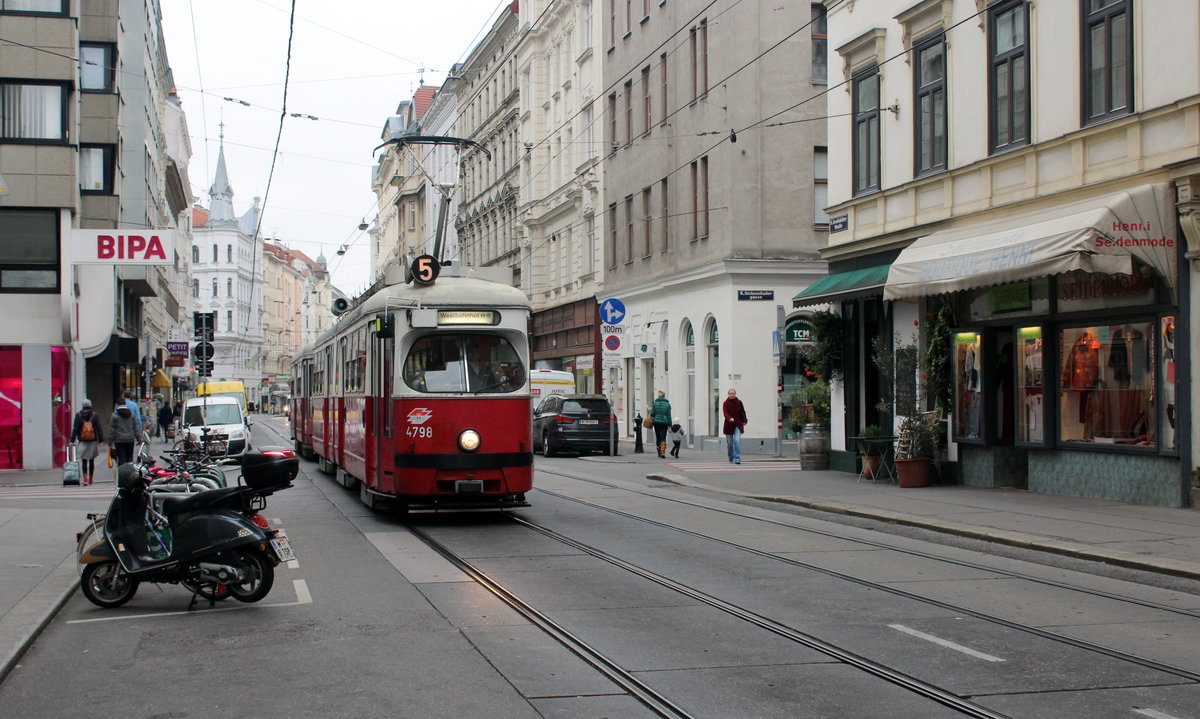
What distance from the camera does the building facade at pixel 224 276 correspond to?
126875 mm

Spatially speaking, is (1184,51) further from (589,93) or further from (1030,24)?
(589,93)

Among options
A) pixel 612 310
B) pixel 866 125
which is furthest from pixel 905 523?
pixel 612 310

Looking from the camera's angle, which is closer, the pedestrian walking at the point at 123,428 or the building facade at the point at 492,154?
the pedestrian walking at the point at 123,428

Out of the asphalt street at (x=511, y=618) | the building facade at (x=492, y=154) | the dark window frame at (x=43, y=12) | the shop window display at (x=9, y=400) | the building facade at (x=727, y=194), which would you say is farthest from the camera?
the building facade at (x=492, y=154)

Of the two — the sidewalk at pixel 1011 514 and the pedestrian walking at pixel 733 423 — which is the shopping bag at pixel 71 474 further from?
the pedestrian walking at pixel 733 423

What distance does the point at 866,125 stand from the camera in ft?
75.6

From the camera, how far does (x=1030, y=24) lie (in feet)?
59.5

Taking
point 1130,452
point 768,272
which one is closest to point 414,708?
point 1130,452

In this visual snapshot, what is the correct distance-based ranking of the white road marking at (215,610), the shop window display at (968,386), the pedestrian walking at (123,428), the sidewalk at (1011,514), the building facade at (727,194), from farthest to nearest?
the building facade at (727,194) < the pedestrian walking at (123,428) < the shop window display at (968,386) < the sidewalk at (1011,514) < the white road marking at (215,610)

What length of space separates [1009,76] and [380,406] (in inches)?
411

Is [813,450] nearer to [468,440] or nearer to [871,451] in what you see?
[871,451]

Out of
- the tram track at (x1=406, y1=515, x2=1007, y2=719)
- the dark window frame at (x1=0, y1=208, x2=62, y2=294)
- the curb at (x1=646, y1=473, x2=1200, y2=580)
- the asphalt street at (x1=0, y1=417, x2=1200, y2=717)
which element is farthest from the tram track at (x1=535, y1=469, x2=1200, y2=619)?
the dark window frame at (x1=0, y1=208, x2=62, y2=294)

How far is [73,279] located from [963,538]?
69.8 ft

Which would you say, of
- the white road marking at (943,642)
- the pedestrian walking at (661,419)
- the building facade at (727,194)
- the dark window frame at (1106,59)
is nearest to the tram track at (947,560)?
the white road marking at (943,642)
